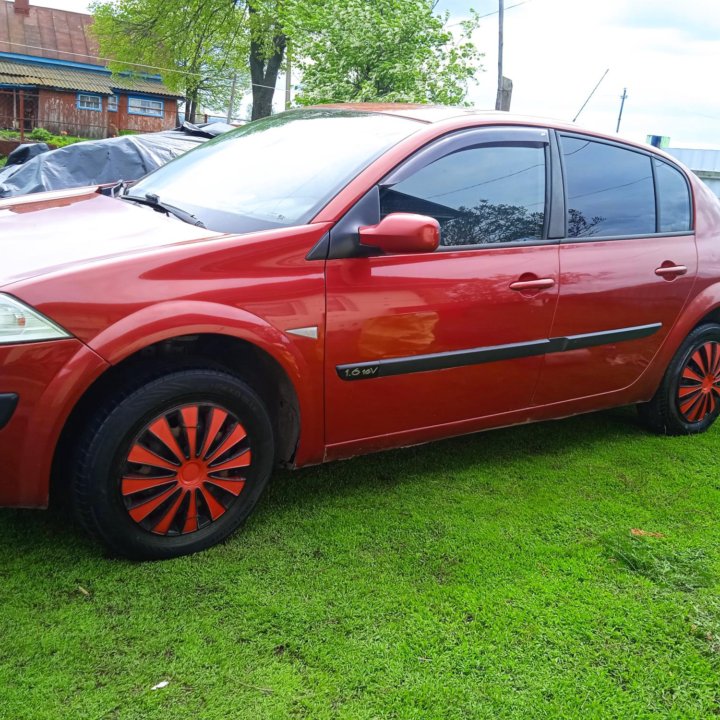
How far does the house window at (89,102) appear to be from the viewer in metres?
36.2

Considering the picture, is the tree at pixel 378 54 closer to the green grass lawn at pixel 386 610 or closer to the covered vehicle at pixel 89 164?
the covered vehicle at pixel 89 164

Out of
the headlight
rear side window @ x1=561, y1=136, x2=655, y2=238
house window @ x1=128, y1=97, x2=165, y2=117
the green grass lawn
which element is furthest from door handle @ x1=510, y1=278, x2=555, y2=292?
house window @ x1=128, y1=97, x2=165, y2=117

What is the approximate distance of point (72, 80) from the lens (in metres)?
36.1

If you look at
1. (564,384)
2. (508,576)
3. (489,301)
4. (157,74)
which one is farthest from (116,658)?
(157,74)

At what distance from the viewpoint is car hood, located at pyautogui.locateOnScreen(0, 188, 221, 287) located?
2359 mm

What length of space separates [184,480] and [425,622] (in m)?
0.92

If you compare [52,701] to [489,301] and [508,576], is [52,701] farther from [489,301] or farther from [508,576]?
[489,301]

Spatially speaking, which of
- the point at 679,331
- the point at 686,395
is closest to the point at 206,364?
the point at 679,331

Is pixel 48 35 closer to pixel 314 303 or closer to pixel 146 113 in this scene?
pixel 146 113

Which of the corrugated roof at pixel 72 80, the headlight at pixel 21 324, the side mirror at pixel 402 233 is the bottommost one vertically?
the headlight at pixel 21 324

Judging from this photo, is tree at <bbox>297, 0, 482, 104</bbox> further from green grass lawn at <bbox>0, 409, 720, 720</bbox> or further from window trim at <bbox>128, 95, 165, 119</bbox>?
window trim at <bbox>128, 95, 165, 119</bbox>

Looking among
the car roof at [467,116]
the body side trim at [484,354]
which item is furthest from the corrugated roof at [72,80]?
the body side trim at [484,354]

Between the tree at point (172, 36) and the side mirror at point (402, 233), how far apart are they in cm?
2662

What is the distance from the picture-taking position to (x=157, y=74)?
3303 centimetres
